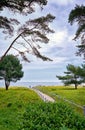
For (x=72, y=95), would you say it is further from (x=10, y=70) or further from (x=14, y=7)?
(x=10, y=70)

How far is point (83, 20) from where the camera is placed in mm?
39156

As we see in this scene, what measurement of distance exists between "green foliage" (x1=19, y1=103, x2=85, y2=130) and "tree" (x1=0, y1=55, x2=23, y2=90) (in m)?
82.0

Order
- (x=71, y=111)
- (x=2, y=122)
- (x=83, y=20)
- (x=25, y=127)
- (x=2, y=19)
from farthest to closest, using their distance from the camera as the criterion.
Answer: (x=83, y=20), (x=2, y=19), (x=2, y=122), (x=71, y=111), (x=25, y=127)

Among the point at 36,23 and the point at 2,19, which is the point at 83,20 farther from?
the point at 2,19

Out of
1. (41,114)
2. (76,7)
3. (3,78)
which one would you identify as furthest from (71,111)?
(3,78)

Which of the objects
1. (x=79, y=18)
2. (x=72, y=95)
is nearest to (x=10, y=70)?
(x=72, y=95)

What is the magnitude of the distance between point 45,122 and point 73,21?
Result: 3000 cm

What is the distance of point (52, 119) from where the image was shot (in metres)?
10.6

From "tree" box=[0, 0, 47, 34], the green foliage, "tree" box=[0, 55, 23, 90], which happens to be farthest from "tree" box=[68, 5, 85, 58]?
"tree" box=[0, 55, 23, 90]

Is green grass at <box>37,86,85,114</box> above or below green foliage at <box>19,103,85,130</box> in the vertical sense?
above

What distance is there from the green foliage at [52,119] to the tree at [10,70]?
81960mm

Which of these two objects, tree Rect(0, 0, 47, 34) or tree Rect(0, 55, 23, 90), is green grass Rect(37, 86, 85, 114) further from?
tree Rect(0, 55, 23, 90)

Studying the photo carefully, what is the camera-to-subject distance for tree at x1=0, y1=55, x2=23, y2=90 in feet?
307

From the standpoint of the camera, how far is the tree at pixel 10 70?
93.6 m
